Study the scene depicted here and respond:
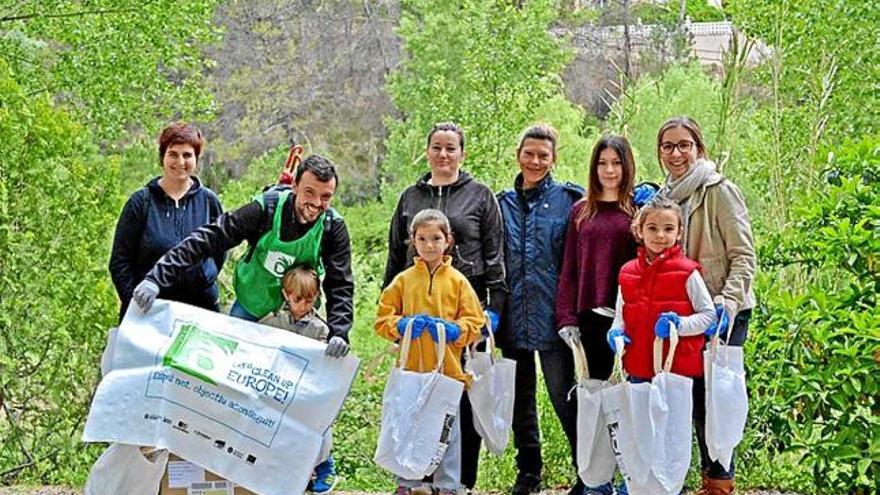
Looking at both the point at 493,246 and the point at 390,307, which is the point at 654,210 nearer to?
the point at 493,246

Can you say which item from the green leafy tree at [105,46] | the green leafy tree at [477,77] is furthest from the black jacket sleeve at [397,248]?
the green leafy tree at [105,46]

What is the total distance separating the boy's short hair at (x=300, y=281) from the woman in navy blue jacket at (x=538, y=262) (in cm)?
77

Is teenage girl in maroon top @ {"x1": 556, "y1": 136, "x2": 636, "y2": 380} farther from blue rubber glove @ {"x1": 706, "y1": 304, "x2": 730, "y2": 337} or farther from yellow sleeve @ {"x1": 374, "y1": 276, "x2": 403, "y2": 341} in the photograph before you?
yellow sleeve @ {"x1": 374, "y1": 276, "x2": 403, "y2": 341}

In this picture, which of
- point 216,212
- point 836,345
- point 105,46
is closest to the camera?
point 836,345

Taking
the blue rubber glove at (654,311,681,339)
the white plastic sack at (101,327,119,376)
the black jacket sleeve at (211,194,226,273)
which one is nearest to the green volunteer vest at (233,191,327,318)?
the black jacket sleeve at (211,194,226,273)

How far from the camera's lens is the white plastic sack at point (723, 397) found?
3842 millimetres

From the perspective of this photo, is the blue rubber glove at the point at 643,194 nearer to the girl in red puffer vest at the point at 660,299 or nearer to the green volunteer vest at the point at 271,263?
the girl in red puffer vest at the point at 660,299

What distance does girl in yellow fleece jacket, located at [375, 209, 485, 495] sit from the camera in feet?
13.0

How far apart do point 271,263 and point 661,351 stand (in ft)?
4.69

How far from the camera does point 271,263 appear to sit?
4.02 meters

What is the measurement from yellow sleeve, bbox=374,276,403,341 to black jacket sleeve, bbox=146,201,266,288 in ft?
1.69

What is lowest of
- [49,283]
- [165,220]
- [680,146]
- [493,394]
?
[493,394]

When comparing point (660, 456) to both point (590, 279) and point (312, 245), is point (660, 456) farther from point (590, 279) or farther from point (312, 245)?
point (312, 245)

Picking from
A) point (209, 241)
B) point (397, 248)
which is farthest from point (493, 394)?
point (209, 241)
